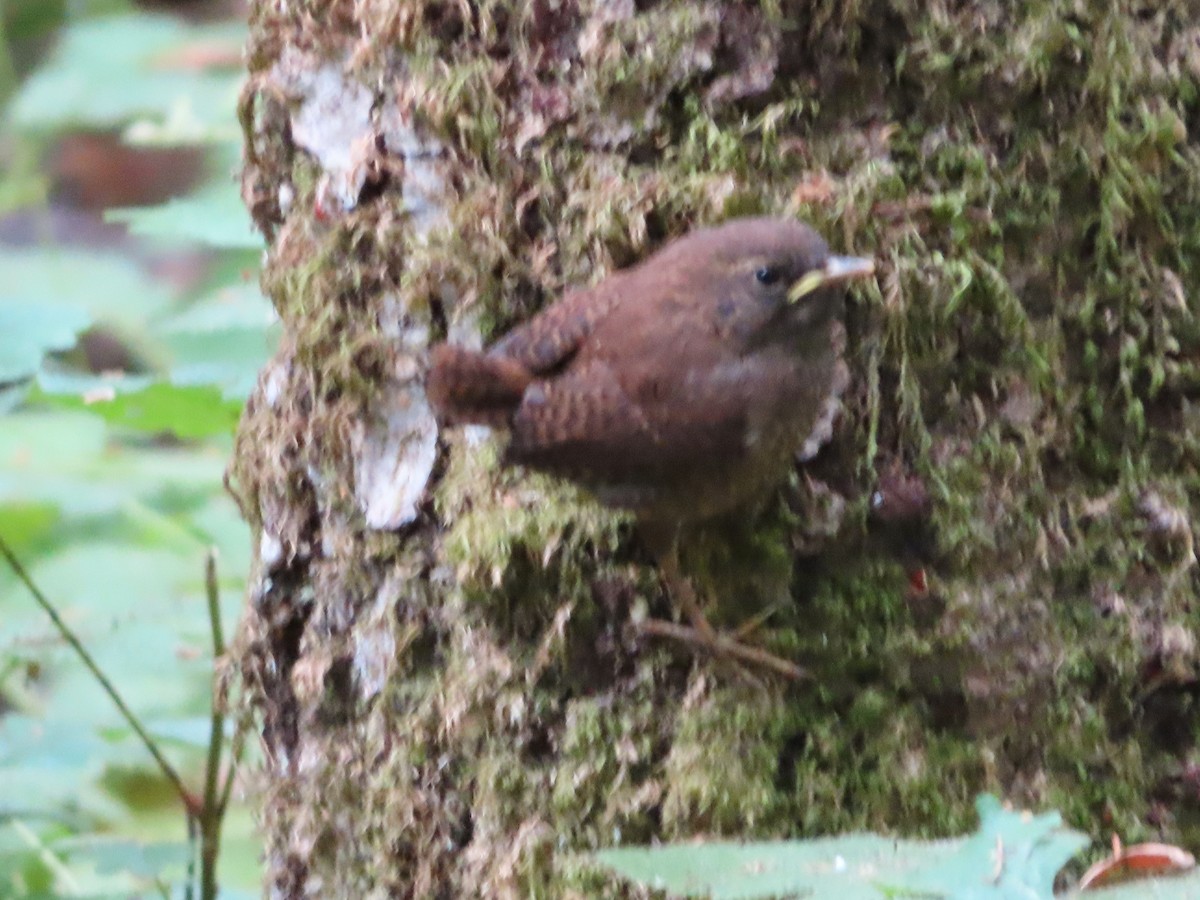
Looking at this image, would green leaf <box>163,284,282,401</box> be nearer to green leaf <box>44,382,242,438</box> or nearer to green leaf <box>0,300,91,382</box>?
green leaf <box>44,382,242,438</box>

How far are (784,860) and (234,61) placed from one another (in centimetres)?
415

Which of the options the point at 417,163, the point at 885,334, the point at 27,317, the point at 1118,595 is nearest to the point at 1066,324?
the point at 885,334

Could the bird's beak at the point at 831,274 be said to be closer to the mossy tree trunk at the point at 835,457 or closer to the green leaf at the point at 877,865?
the mossy tree trunk at the point at 835,457

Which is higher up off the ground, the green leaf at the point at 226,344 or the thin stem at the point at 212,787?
the green leaf at the point at 226,344

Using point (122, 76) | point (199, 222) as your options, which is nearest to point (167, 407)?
point (199, 222)

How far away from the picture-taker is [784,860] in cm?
116

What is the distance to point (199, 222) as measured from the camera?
2371 millimetres

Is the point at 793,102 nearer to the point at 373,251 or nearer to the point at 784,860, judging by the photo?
the point at 373,251

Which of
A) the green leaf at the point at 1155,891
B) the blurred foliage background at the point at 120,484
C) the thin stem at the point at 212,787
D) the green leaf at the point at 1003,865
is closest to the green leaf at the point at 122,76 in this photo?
the blurred foliage background at the point at 120,484

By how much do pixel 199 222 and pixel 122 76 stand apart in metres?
2.09

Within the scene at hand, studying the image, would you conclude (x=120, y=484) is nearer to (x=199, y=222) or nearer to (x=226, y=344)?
(x=226, y=344)

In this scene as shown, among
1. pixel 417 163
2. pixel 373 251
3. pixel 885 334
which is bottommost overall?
pixel 885 334

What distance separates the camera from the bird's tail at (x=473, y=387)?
1770 millimetres

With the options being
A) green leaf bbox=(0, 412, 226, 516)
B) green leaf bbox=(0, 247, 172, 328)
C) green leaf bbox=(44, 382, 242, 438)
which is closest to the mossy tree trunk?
green leaf bbox=(44, 382, 242, 438)
